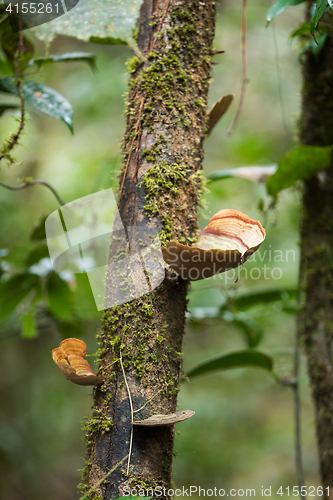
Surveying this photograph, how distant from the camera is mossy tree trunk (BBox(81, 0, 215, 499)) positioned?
0.86 metres

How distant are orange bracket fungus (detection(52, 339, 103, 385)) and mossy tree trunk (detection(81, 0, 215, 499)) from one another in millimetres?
58

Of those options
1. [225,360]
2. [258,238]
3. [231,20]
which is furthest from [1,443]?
[231,20]

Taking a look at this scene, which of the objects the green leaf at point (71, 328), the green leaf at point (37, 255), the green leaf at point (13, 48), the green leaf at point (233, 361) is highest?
the green leaf at point (13, 48)

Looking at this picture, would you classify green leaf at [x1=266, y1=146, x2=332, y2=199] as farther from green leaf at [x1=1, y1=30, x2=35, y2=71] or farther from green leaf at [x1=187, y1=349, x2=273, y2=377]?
green leaf at [x1=1, y1=30, x2=35, y2=71]

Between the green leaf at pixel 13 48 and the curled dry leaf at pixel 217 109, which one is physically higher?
the green leaf at pixel 13 48

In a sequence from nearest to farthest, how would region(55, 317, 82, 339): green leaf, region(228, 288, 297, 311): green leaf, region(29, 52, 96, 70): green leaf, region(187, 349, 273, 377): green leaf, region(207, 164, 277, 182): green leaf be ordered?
1. region(29, 52, 96, 70): green leaf
2. region(187, 349, 273, 377): green leaf
3. region(207, 164, 277, 182): green leaf
4. region(228, 288, 297, 311): green leaf
5. region(55, 317, 82, 339): green leaf

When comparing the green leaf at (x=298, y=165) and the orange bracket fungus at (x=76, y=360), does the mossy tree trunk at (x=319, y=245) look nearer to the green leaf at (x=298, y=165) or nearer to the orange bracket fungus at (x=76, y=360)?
the green leaf at (x=298, y=165)

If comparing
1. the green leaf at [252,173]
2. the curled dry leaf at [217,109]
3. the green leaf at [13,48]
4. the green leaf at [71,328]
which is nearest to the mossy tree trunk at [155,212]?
the curled dry leaf at [217,109]

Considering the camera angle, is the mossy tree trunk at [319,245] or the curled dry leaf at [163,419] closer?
the curled dry leaf at [163,419]

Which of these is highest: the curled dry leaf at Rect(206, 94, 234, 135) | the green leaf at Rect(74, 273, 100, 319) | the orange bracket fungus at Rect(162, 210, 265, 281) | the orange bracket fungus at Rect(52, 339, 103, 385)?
the curled dry leaf at Rect(206, 94, 234, 135)

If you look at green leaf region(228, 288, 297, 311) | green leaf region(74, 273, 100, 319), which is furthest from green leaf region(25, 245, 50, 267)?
green leaf region(228, 288, 297, 311)

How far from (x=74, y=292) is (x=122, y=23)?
1.47 m

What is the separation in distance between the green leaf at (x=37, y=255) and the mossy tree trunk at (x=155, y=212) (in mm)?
815

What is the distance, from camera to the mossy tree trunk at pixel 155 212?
A: 856 mm
